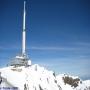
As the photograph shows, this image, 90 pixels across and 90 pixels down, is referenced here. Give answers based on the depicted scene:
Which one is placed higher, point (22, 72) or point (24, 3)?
point (24, 3)

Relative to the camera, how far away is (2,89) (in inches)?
5330

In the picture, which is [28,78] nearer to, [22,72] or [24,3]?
[22,72]

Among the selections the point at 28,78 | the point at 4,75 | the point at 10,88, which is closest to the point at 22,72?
the point at 28,78

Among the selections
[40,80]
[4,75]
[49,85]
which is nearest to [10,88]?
[4,75]

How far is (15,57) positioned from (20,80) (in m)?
38.6

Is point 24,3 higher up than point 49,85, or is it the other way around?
point 24,3

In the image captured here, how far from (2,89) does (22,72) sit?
44289 mm

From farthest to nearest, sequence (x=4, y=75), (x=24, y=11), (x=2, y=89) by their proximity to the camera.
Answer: (x=24, y=11), (x=4, y=75), (x=2, y=89)

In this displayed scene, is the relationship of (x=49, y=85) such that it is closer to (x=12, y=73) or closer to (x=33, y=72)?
(x=33, y=72)

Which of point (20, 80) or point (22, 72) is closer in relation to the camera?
point (20, 80)

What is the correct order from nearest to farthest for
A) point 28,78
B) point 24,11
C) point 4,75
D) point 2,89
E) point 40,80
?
point 2,89, point 4,75, point 28,78, point 40,80, point 24,11

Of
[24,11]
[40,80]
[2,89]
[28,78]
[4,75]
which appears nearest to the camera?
[2,89]

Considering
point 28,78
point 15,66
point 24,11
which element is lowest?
point 28,78

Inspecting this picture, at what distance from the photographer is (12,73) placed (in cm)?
17150
